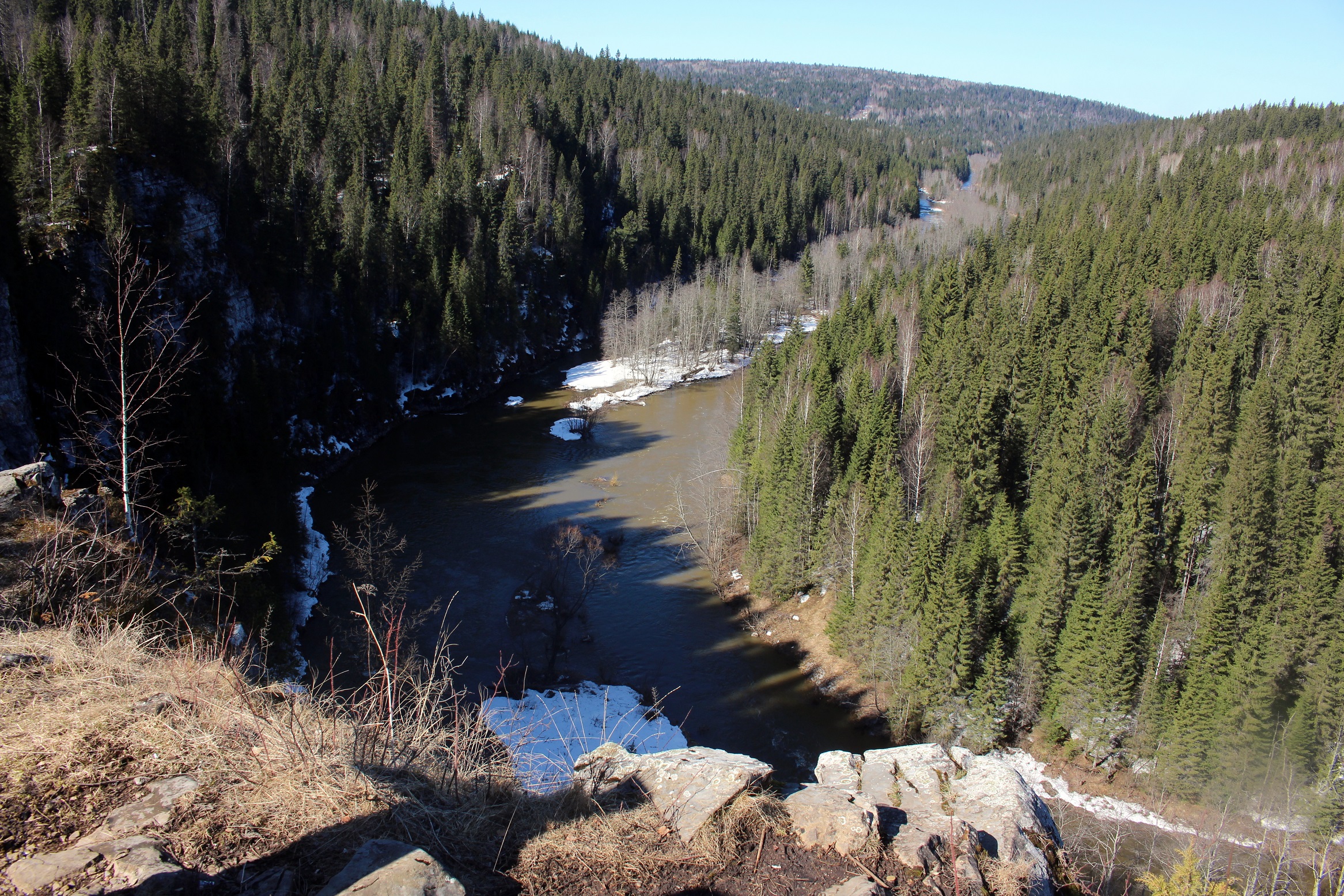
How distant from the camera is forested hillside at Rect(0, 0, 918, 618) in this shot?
36.8 meters

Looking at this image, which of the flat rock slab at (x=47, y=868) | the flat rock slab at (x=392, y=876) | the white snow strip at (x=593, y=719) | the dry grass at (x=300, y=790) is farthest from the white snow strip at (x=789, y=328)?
the flat rock slab at (x=47, y=868)

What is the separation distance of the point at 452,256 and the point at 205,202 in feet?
99.6

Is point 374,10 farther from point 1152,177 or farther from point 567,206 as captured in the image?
point 1152,177

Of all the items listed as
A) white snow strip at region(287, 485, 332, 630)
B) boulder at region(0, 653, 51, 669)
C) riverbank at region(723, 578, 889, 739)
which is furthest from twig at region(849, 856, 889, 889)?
Result: white snow strip at region(287, 485, 332, 630)

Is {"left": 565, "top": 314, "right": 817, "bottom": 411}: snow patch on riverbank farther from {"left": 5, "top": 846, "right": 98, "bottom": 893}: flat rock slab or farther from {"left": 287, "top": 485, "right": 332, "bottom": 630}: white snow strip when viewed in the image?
{"left": 5, "top": 846, "right": 98, "bottom": 893}: flat rock slab

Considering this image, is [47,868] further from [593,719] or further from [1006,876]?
[593,719]

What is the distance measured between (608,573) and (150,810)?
34.3m

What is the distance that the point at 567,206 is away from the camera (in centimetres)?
10169

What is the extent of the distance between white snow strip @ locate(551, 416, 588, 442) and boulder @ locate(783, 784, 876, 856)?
54223 mm

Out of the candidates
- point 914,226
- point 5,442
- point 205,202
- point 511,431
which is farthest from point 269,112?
point 914,226

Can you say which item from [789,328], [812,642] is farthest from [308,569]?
[789,328]

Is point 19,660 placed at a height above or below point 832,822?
above

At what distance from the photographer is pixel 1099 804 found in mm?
29016

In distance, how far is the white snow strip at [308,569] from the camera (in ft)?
109
